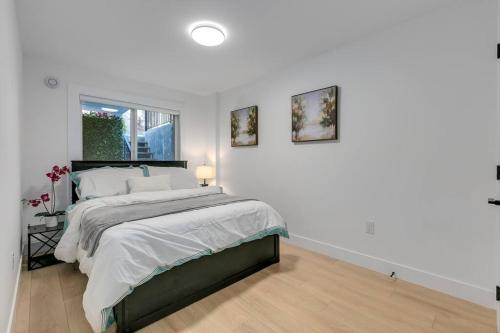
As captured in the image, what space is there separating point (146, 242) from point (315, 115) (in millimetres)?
2226

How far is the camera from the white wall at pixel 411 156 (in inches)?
73.4

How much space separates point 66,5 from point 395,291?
11.7ft

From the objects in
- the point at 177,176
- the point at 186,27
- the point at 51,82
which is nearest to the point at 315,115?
the point at 186,27

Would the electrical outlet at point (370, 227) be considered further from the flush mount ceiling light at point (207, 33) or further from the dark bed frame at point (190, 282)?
the flush mount ceiling light at point (207, 33)

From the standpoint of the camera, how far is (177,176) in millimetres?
3414

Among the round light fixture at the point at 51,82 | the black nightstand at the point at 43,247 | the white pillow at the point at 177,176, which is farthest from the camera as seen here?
the white pillow at the point at 177,176

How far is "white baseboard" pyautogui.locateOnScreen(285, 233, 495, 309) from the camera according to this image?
1.85 m

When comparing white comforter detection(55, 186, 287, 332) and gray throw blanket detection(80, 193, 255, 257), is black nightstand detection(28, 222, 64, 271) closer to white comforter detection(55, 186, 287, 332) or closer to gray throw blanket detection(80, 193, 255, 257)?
white comforter detection(55, 186, 287, 332)

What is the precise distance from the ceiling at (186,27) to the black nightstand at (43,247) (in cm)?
193

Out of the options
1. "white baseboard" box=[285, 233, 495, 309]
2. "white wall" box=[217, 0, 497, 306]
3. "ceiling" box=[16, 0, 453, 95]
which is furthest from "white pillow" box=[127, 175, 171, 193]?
"white baseboard" box=[285, 233, 495, 309]

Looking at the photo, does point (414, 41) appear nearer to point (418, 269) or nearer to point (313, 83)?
point (313, 83)

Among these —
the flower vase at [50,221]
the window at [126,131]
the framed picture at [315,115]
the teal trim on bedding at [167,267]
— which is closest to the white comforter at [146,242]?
the teal trim on bedding at [167,267]

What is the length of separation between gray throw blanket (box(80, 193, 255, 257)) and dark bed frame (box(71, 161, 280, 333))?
44 centimetres

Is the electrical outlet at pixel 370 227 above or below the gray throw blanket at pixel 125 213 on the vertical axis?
below
